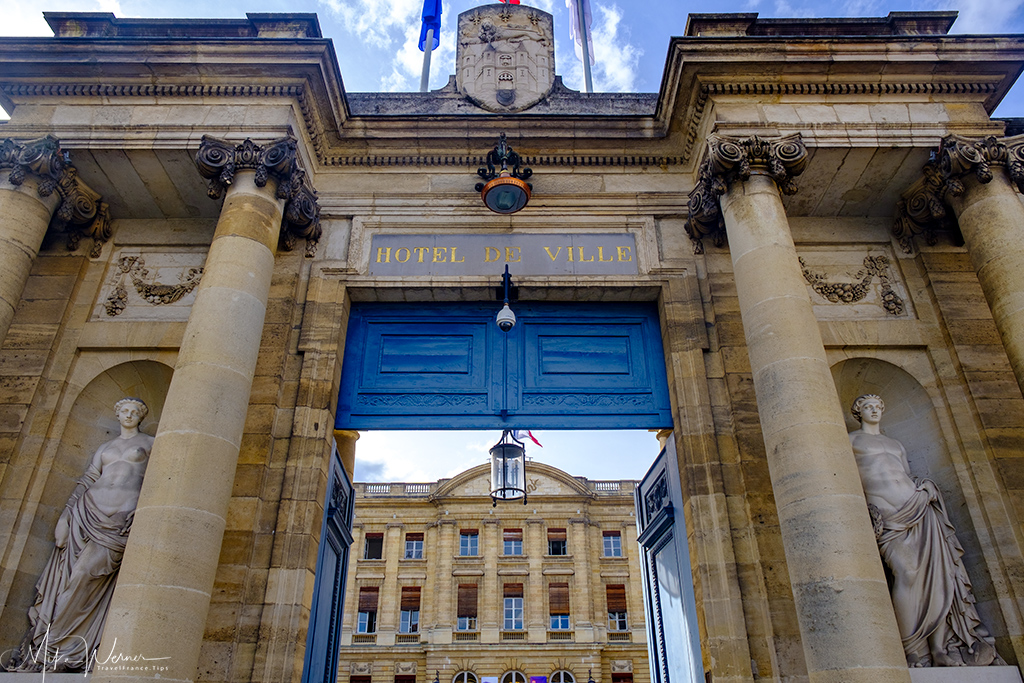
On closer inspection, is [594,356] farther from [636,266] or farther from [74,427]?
[74,427]

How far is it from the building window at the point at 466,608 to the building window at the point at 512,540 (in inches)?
83.4

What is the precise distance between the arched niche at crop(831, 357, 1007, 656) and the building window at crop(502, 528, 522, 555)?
81.6 feet

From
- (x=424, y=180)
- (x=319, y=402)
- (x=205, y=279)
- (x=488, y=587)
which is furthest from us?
(x=488, y=587)

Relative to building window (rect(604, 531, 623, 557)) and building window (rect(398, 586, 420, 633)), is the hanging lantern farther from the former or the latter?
building window (rect(604, 531, 623, 557))

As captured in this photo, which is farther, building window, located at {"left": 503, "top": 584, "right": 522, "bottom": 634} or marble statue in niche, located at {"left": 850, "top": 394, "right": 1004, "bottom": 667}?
building window, located at {"left": 503, "top": 584, "right": 522, "bottom": 634}

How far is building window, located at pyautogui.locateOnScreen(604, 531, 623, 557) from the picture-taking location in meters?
29.9

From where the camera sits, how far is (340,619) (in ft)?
22.5

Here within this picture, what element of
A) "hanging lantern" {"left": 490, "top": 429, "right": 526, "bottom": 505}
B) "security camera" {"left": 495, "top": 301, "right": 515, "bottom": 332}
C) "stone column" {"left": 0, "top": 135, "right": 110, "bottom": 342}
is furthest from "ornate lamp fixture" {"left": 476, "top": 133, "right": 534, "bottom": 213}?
"stone column" {"left": 0, "top": 135, "right": 110, "bottom": 342}

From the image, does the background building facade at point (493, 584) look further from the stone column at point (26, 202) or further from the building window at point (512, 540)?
the stone column at point (26, 202)

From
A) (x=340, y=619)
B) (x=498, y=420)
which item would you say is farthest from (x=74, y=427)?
(x=498, y=420)

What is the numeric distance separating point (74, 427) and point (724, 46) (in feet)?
23.1

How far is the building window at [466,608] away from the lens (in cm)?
2845

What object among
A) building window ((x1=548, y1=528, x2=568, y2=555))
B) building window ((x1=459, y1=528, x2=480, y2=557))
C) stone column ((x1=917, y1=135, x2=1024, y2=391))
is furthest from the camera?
building window ((x1=459, y1=528, x2=480, y2=557))

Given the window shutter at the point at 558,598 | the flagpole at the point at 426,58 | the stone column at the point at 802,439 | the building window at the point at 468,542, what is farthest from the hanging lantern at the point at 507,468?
the building window at the point at 468,542
